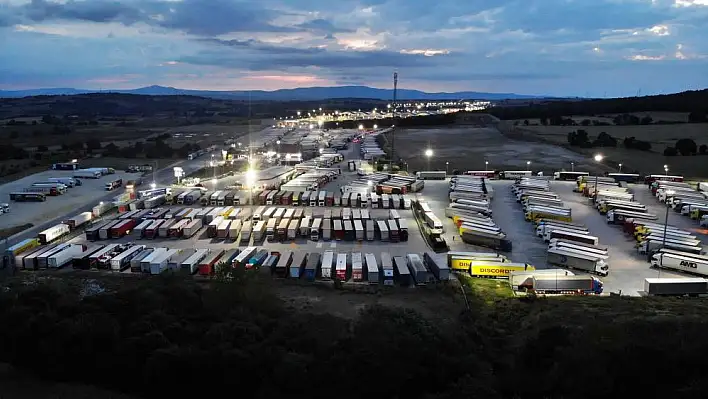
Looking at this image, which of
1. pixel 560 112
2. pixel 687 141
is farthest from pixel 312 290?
pixel 560 112

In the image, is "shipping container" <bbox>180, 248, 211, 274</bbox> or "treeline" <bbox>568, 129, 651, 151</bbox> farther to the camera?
"treeline" <bbox>568, 129, 651, 151</bbox>

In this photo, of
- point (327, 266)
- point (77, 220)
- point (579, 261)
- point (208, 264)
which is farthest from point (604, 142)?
point (77, 220)

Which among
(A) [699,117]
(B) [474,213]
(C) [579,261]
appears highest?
(A) [699,117]

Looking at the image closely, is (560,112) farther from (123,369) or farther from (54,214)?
(123,369)

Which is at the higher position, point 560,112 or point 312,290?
→ point 560,112

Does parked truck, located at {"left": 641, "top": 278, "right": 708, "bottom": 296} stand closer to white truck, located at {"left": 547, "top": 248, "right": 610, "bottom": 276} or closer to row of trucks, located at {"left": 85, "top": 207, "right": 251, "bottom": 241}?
white truck, located at {"left": 547, "top": 248, "right": 610, "bottom": 276}

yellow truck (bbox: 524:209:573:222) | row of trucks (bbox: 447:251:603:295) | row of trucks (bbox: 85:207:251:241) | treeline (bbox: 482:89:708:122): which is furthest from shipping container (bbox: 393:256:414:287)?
treeline (bbox: 482:89:708:122)

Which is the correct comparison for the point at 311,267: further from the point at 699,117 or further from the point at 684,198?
the point at 699,117
